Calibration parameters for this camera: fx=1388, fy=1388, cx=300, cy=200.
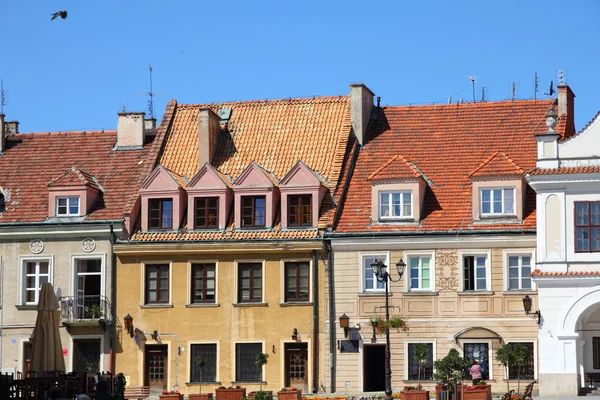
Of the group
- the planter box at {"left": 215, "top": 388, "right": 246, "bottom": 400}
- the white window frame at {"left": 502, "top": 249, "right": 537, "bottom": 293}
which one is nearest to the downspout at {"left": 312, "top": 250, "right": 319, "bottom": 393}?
the planter box at {"left": 215, "top": 388, "right": 246, "bottom": 400}

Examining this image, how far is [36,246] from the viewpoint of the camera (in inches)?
2194

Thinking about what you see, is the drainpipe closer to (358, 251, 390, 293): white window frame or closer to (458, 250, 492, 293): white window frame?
(358, 251, 390, 293): white window frame

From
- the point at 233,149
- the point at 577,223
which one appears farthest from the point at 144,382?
the point at 577,223

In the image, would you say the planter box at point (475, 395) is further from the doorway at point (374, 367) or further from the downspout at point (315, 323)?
the downspout at point (315, 323)

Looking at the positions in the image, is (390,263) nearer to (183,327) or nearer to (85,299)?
(183,327)

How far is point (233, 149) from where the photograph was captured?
5781cm

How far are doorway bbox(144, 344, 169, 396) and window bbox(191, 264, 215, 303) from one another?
237 cm

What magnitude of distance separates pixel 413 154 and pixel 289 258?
6846 millimetres

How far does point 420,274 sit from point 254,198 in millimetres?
7293

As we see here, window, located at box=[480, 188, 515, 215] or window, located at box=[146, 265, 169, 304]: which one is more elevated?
window, located at box=[480, 188, 515, 215]

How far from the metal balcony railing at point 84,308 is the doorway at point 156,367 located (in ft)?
7.21

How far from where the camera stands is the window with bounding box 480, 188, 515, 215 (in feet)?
170

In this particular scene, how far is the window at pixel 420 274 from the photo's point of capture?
52.3 metres

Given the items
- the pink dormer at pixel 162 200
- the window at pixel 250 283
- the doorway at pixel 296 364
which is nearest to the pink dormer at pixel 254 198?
the window at pixel 250 283
